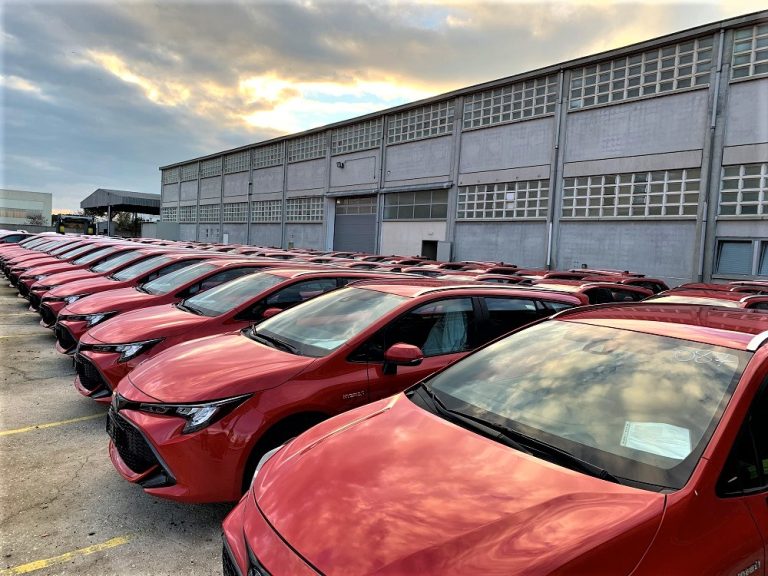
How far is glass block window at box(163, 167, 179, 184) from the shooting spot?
6356 cm

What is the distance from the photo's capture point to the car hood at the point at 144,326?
15.8 feet

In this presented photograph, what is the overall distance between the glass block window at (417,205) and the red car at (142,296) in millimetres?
23872

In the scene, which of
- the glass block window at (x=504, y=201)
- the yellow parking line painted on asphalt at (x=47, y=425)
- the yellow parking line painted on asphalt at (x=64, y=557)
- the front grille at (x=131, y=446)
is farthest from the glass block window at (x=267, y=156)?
the yellow parking line painted on asphalt at (x=64, y=557)

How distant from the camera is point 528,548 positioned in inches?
59.1

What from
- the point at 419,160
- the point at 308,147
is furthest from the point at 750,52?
the point at 308,147

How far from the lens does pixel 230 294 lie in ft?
19.4

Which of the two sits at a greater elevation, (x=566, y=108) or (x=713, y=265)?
(x=566, y=108)

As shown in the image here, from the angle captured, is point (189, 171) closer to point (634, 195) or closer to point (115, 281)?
point (634, 195)

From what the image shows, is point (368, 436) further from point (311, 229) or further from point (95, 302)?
point (311, 229)

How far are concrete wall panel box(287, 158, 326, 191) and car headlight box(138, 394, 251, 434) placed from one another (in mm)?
37611

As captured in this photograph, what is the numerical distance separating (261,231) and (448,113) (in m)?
23.0

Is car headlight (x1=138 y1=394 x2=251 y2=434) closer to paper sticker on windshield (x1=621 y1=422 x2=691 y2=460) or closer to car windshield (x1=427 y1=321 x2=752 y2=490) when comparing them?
car windshield (x1=427 y1=321 x2=752 y2=490)

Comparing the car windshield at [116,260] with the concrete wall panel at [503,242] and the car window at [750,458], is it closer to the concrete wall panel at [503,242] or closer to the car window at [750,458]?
the car window at [750,458]

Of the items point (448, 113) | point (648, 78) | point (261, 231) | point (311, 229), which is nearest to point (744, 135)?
point (648, 78)
